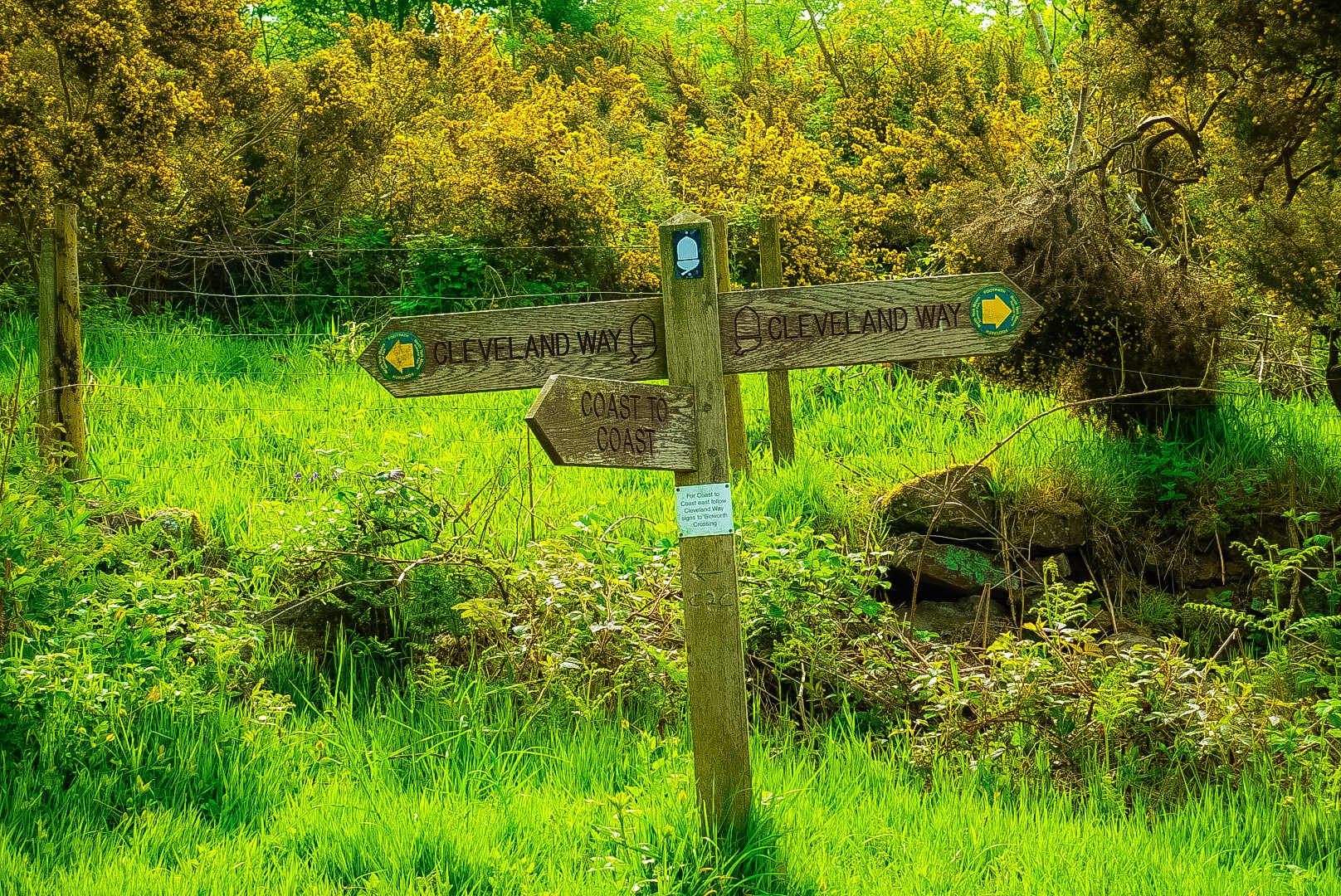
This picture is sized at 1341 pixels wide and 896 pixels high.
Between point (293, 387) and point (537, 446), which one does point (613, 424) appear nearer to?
point (537, 446)

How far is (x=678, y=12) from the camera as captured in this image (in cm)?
2570

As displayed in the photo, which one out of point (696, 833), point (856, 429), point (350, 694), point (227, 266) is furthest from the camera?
point (227, 266)

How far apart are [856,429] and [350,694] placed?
4089mm

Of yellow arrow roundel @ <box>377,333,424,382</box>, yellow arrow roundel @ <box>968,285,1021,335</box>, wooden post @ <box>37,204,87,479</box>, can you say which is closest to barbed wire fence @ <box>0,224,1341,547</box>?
wooden post @ <box>37,204,87,479</box>

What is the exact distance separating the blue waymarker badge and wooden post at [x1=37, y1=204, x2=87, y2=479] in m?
4.32

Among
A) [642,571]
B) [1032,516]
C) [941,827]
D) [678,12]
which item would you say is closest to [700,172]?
[1032,516]

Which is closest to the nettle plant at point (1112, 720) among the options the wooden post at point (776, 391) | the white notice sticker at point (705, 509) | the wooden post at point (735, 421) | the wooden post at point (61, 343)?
the white notice sticker at point (705, 509)

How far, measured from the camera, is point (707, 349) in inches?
133

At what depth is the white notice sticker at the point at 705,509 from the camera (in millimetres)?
3346

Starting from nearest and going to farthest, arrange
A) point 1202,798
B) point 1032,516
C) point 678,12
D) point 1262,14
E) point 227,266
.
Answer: point 1202,798, point 1262,14, point 1032,516, point 227,266, point 678,12

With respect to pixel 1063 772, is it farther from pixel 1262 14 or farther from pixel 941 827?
pixel 1262 14

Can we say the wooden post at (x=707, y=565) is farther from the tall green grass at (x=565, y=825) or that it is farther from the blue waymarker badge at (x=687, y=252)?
the tall green grass at (x=565, y=825)

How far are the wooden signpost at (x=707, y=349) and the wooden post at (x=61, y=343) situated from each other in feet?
12.6

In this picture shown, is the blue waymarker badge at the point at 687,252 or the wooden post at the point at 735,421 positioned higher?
the blue waymarker badge at the point at 687,252
